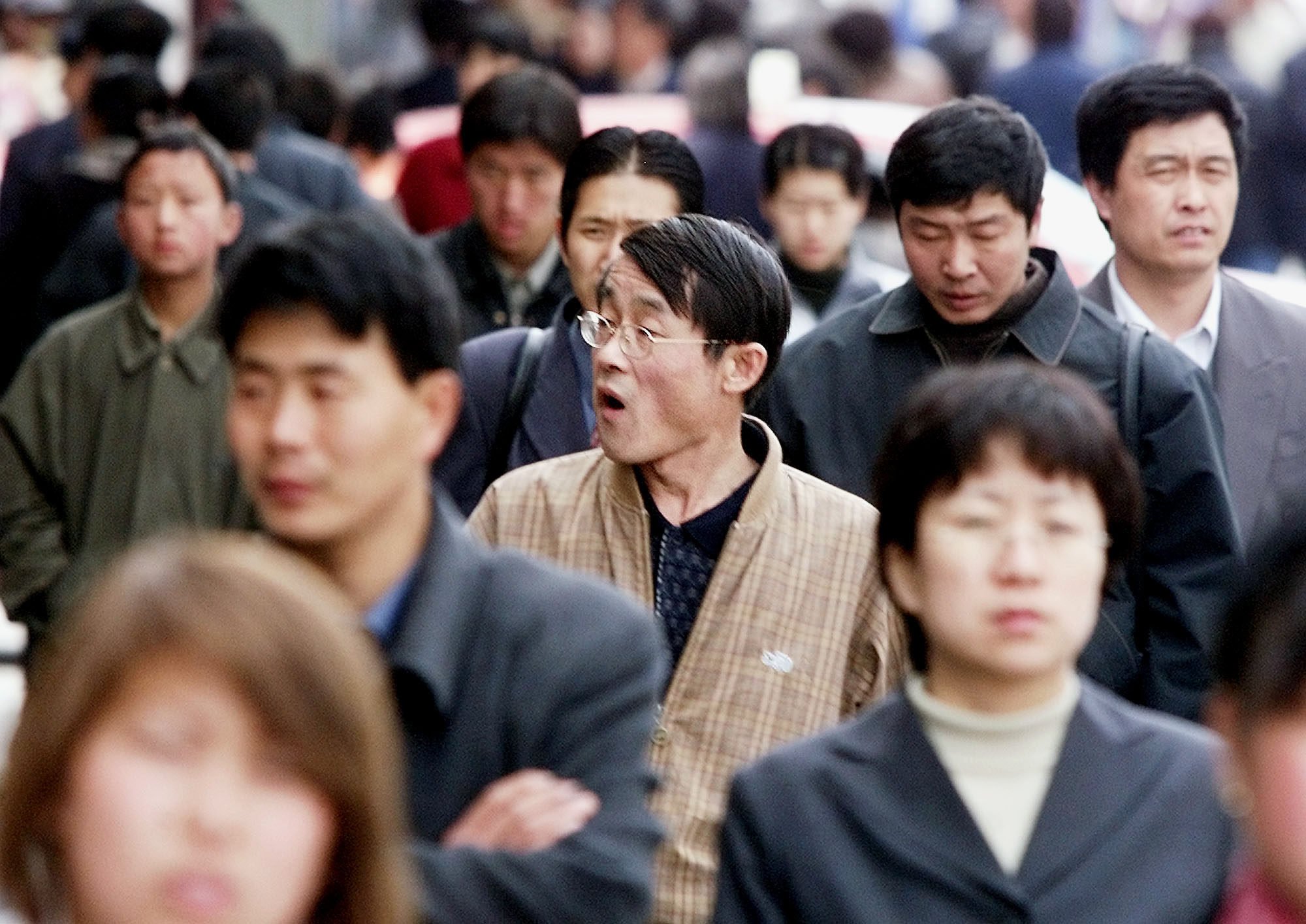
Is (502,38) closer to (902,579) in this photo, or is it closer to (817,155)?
(817,155)

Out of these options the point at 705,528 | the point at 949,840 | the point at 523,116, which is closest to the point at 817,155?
the point at 523,116

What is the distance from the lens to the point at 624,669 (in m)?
3.17

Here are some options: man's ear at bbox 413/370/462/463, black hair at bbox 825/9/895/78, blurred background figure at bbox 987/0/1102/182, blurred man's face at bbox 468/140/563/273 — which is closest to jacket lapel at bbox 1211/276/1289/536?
blurred man's face at bbox 468/140/563/273

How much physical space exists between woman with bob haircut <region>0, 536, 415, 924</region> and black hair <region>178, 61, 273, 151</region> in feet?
22.5

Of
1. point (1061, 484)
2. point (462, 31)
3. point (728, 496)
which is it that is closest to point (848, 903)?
point (1061, 484)

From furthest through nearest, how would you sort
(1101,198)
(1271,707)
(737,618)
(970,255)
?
(1101,198) < (970,255) < (737,618) < (1271,707)

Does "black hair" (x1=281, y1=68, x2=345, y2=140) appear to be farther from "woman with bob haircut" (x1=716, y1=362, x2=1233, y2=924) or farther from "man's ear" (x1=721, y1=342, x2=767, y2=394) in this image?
"woman with bob haircut" (x1=716, y1=362, x2=1233, y2=924)

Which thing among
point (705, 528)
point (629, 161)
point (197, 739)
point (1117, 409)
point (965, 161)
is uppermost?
point (965, 161)

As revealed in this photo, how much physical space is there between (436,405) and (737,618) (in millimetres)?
1220

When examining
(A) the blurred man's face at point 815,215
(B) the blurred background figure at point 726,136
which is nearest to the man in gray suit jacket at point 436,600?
(A) the blurred man's face at point 815,215

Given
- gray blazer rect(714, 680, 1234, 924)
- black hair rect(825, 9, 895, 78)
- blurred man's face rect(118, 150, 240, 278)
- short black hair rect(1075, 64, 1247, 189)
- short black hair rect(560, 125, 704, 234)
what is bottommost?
gray blazer rect(714, 680, 1234, 924)

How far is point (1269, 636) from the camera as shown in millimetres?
2475

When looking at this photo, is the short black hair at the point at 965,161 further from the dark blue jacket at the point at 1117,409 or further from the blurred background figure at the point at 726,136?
the blurred background figure at the point at 726,136

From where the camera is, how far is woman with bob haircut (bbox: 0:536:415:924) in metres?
2.47
